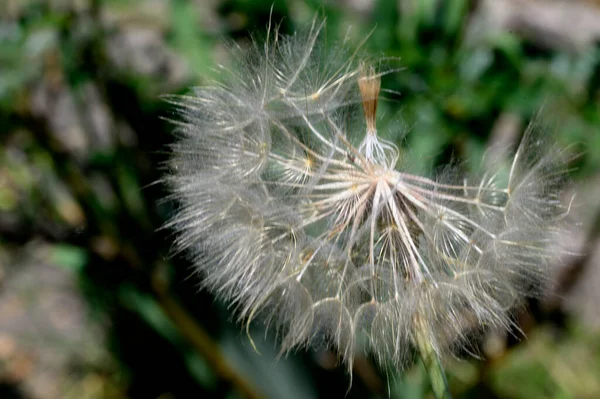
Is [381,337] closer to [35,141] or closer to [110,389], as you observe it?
[35,141]

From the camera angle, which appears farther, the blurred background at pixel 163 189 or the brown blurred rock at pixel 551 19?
the brown blurred rock at pixel 551 19

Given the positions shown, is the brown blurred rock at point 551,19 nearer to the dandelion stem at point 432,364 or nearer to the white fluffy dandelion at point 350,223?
the white fluffy dandelion at point 350,223

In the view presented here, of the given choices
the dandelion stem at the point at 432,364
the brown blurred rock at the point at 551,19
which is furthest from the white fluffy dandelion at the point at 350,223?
the brown blurred rock at the point at 551,19

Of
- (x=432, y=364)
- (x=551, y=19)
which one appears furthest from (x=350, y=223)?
(x=551, y=19)

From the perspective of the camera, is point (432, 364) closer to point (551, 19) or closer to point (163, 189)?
point (163, 189)

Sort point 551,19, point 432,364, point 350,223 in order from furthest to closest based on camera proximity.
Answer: point 551,19 < point 350,223 < point 432,364
